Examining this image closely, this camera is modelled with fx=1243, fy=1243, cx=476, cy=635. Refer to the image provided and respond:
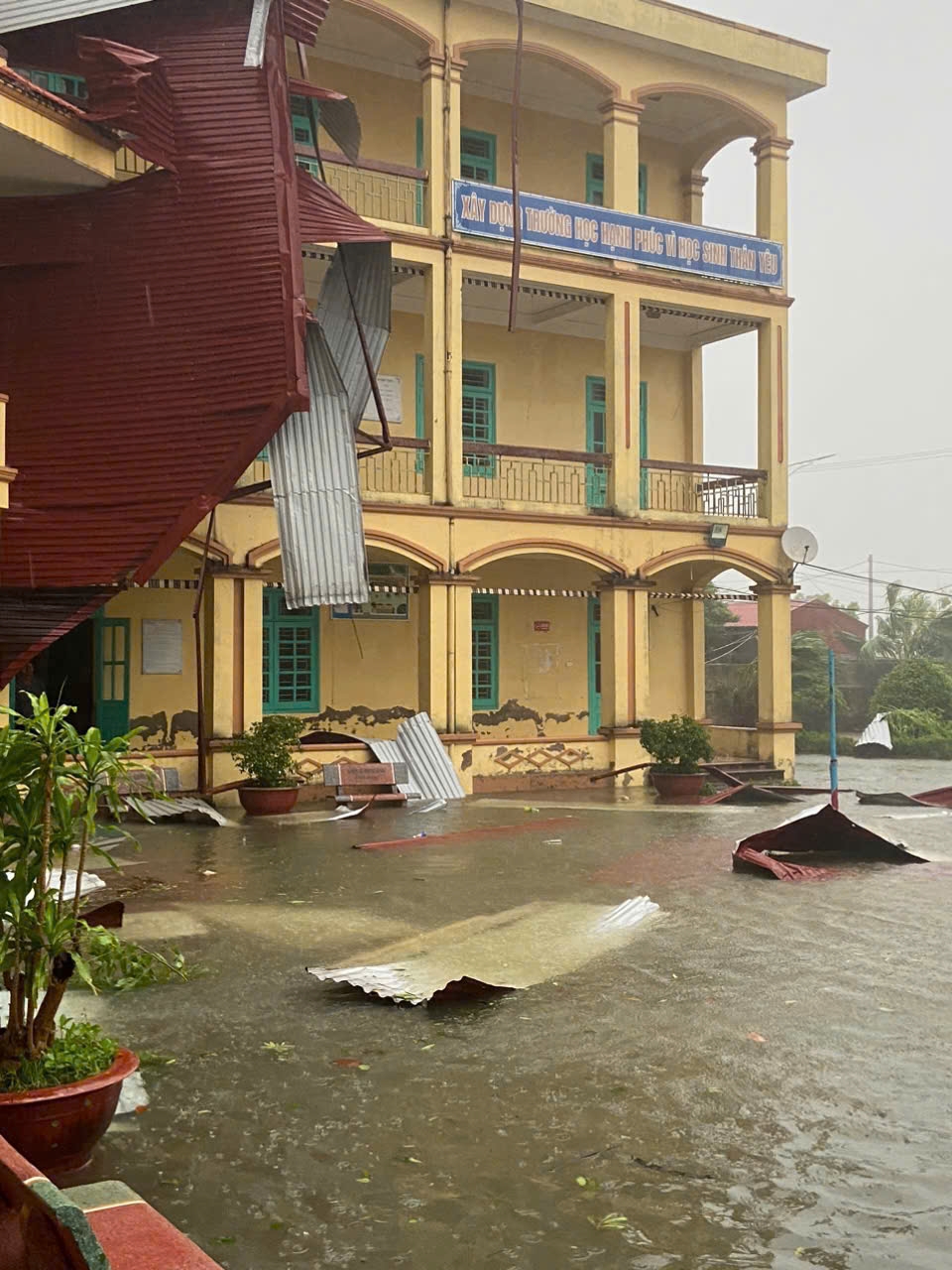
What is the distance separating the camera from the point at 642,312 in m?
18.4

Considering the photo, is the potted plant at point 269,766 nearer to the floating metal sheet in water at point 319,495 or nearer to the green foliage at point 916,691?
the floating metal sheet in water at point 319,495

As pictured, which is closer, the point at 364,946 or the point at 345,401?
the point at 364,946

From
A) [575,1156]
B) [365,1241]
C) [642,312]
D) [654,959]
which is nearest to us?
[365,1241]

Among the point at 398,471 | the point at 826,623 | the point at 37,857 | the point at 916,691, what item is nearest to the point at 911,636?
the point at 826,623

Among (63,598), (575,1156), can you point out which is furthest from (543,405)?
(575,1156)

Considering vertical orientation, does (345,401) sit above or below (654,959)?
above

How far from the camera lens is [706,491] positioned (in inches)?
757

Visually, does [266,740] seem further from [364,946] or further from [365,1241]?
[365,1241]

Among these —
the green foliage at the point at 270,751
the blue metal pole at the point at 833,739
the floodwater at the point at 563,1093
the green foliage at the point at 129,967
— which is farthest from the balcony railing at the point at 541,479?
the green foliage at the point at 129,967

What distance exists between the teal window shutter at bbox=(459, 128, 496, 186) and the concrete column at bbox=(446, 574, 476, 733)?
244 inches

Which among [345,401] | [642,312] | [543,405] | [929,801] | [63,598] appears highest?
[642,312]

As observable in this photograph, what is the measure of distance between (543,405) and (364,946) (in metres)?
13.1

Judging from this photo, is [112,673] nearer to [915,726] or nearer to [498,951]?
[498,951]

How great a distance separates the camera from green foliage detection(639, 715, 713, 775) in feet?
51.9
